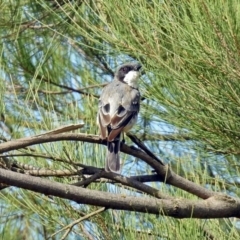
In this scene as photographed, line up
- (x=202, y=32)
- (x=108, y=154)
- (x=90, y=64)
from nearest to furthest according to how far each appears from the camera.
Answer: (x=202, y=32)
(x=108, y=154)
(x=90, y=64)

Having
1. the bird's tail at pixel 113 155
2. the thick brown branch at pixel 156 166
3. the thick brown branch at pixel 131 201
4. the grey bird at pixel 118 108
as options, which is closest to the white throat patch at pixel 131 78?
the grey bird at pixel 118 108

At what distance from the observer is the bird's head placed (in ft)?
11.1

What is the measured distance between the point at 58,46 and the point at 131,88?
1.14m

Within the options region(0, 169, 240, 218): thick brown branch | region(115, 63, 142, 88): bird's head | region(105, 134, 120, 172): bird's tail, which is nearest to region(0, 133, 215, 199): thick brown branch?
region(0, 169, 240, 218): thick brown branch

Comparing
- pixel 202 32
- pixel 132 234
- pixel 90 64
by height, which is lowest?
pixel 132 234

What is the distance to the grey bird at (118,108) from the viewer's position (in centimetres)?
288

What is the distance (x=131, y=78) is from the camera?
3.62m

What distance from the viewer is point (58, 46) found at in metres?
4.68

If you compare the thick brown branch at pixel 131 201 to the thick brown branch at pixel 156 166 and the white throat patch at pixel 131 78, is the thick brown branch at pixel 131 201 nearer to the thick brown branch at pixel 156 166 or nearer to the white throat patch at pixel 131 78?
the thick brown branch at pixel 156 166

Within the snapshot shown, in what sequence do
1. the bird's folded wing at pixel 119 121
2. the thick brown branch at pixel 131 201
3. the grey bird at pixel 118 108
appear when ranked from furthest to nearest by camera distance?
the bird's folded wing at pixel 119 121 → the grey bird at pixel 118 108 → the thick brown branch at pixel 131 201

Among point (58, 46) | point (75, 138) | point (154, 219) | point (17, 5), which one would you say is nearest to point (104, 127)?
point (154, 219)

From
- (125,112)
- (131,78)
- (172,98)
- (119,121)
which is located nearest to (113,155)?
(172,98)

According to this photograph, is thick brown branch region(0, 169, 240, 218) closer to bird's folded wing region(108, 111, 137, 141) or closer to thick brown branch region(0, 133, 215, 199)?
thick brown branch region(0, 133, 215, 199)

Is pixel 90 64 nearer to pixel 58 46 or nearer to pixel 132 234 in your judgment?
pixel 58 46
